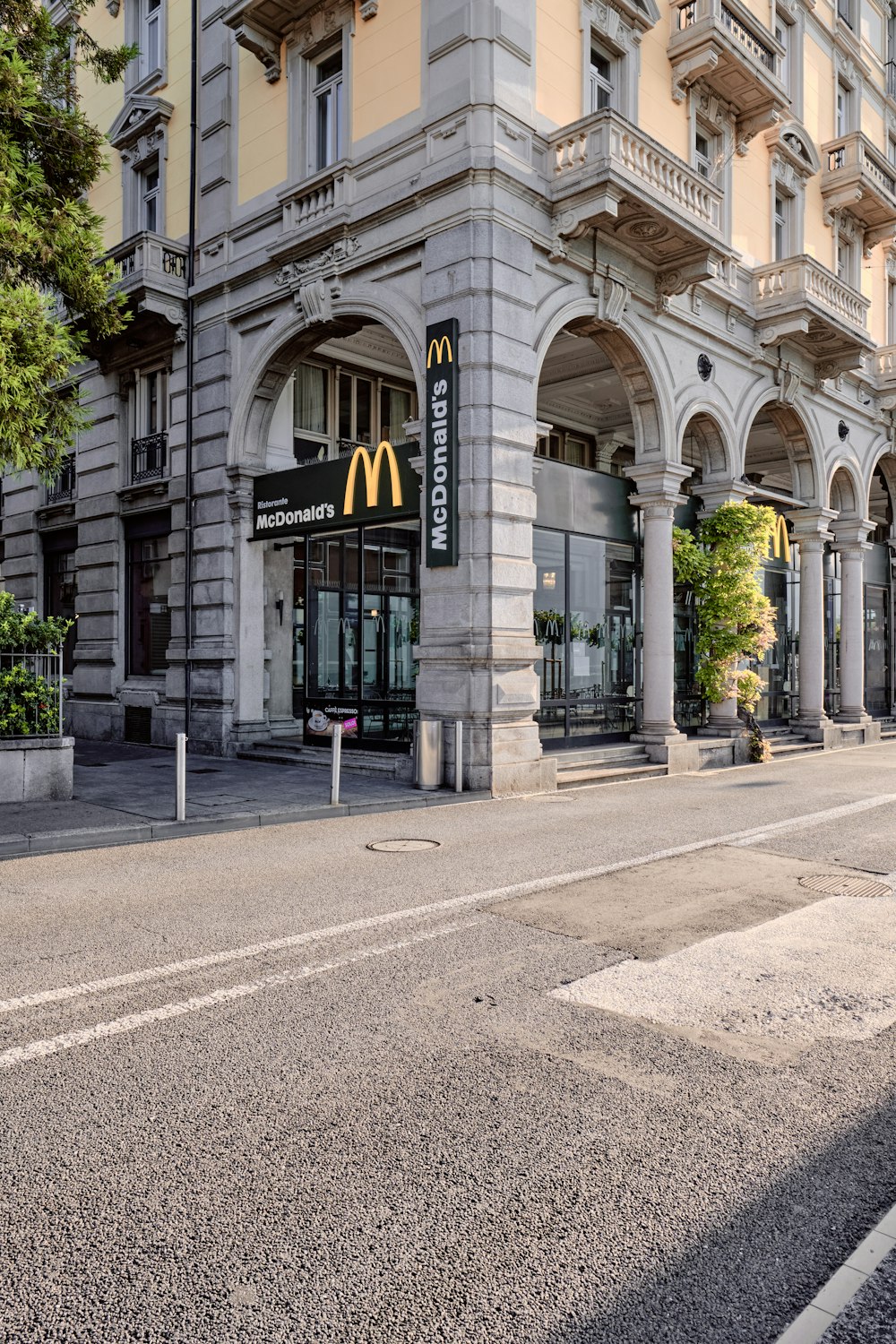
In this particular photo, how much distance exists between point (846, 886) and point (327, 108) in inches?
611

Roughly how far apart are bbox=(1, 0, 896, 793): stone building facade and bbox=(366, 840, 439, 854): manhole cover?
3627 millimetres

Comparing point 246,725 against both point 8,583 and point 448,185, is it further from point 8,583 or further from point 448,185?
point 8,583

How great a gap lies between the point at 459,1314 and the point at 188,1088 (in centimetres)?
166

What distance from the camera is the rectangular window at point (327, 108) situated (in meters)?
15.9

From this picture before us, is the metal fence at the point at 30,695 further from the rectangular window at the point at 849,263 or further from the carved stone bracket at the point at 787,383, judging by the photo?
the rectangular window at the point at 849,263

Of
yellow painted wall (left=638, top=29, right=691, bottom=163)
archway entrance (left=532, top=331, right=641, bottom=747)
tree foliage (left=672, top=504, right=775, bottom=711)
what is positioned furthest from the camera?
tree foliage (left=672, top=504, right=775, bottom=711)

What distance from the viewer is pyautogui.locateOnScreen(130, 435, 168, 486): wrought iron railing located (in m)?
19.7

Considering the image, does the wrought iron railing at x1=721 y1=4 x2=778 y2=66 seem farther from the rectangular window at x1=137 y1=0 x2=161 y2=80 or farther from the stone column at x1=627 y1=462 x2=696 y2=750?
the rectangular window at x1=137 y1=0 x2=161 y2=80

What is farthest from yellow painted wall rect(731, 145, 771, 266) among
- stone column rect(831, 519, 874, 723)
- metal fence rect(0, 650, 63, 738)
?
metal fence rect(0, 650, 63, 738)

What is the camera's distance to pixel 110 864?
8.06 metres

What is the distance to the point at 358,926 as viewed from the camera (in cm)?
605

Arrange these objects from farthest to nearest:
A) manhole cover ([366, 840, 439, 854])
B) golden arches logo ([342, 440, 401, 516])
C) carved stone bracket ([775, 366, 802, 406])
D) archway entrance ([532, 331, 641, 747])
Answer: carved stone bracket ([775, 366, 802, 406])
archway entrance ([532, 331, 641, 747])
golden arches logo ([342, 440, 401, 516])
manhole cover ([366, 840, 439, 854])

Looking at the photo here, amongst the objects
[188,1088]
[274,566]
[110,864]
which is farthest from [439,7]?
[188,1088]

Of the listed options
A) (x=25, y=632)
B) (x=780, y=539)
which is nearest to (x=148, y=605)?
(x=25, y=632)
